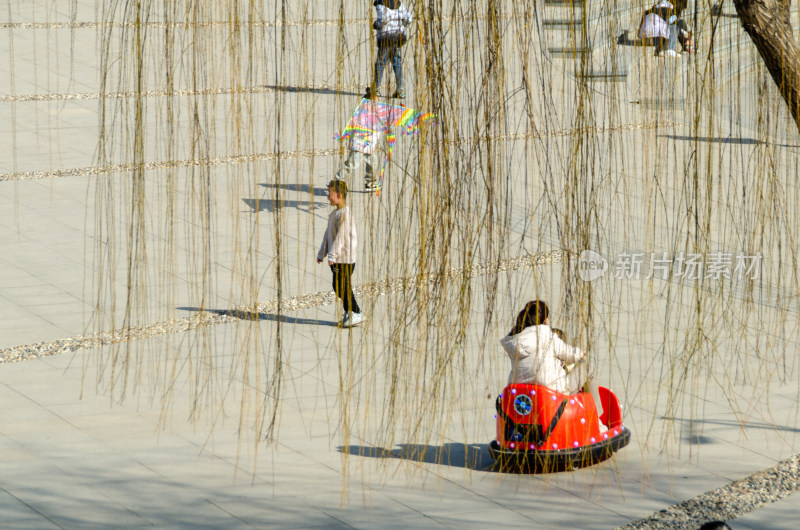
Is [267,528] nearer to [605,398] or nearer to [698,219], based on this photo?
[605,398]

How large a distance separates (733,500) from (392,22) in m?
3.45

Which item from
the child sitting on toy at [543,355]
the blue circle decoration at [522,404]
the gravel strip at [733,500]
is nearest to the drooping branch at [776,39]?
the child sitting on toy at [543,355]

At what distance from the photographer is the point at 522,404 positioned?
5.60 metres

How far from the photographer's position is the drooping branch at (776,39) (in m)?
3.52

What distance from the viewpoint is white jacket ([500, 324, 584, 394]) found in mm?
3644

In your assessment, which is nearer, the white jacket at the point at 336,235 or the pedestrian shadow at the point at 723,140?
the pedestrian shadow at the point at 723,140

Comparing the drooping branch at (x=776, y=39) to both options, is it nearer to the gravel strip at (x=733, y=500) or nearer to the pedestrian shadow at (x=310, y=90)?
the pedestrian shadow at (x=310, y=90)

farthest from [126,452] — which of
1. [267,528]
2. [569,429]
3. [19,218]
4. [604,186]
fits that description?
[19,218]

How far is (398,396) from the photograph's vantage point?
3129 mm

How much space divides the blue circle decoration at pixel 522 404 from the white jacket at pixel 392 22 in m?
2.61

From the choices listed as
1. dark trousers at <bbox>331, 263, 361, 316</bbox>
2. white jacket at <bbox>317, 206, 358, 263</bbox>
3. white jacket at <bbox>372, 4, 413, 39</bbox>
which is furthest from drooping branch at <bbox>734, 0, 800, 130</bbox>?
white jacket at <bbox>317, 206, 358, 263</bbox>

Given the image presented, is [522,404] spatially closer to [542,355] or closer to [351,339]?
[542,355]

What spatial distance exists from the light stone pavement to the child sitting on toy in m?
0.14

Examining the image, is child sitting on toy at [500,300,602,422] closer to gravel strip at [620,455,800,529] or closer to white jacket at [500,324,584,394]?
white jacket at [500,324,584,394]
